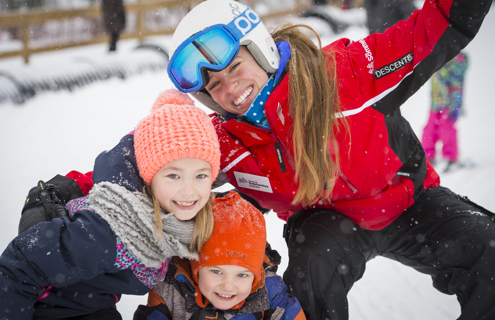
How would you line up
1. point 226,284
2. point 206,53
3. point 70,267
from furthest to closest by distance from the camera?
point 206,53 → point 226,284 → point 70,267

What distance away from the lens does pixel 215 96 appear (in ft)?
7.07

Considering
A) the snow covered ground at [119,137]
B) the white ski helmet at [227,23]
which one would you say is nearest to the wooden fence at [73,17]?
the snow covered ground at [119,137]

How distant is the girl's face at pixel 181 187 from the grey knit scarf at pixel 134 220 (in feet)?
0.16

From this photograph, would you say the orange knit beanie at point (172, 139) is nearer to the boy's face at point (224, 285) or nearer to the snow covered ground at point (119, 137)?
the boy's face at point (224, 285)

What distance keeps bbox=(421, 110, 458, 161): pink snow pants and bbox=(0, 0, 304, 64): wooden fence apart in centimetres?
552

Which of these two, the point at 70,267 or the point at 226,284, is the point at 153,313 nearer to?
the point at 226,284

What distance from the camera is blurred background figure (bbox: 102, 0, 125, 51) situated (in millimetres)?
7156

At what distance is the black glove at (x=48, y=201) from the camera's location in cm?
177

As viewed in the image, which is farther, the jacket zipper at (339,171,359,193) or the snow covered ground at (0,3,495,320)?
the snow covered ground at (0,3,495,320)

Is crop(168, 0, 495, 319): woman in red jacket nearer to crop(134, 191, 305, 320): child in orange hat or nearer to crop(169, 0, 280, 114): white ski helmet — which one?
crop(169, 0, 280, 114): white ski helmet

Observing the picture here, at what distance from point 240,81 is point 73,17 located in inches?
270

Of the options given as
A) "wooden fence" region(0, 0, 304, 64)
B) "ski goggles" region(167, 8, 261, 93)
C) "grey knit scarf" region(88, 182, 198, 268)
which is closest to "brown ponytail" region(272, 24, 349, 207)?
"ski goggles" region(167, 8, 261, 93)

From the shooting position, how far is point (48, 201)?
185 centimetres

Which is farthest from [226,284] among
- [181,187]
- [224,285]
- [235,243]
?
[181,187]
